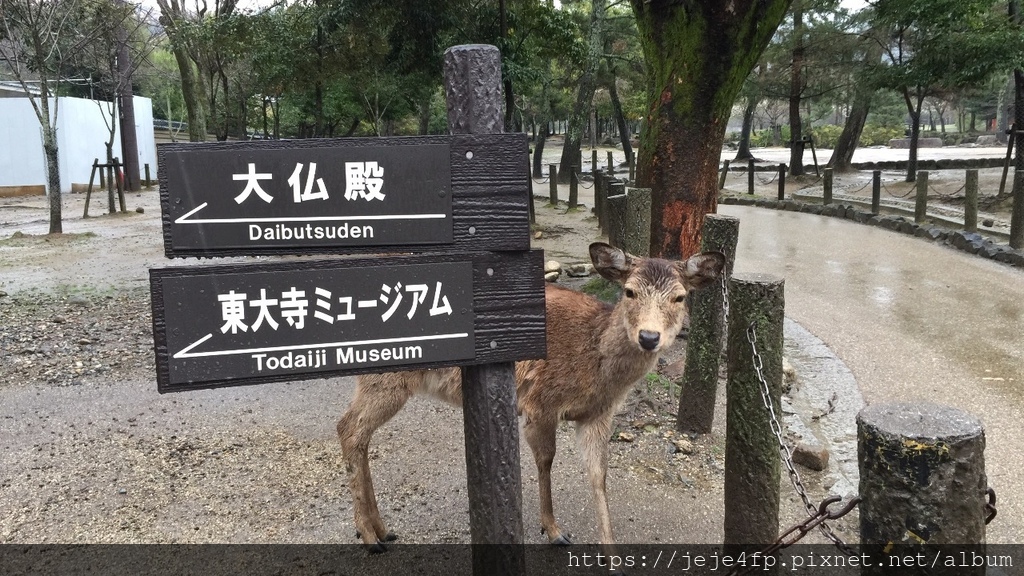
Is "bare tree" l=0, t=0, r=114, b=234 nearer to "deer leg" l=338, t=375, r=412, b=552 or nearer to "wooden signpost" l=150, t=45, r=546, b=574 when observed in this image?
"deer leg" l=338, t=375, r=412, b=552

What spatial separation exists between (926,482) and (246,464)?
369 centimetres

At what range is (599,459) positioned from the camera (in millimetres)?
3486

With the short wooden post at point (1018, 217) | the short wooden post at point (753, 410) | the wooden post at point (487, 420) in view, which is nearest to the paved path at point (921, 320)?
the short wooden post at point (1018, 217)

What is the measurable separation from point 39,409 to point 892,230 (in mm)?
12995

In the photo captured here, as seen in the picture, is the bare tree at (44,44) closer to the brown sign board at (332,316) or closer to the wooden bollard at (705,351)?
the wooden bollard at (705,351)

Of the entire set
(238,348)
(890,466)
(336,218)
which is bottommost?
(890,466)

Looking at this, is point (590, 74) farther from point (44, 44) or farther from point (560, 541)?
point (560, 541)

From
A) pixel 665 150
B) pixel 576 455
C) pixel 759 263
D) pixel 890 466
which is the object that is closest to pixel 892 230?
pixel 759 263

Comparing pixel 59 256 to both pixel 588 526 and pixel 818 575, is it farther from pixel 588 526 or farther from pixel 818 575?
pixel 818 575

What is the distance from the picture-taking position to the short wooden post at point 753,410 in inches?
114

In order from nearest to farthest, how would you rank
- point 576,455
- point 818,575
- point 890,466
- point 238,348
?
point 890,466
point 238,348
point 818,575
point 576,455

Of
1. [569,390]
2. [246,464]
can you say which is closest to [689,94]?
[569,390]

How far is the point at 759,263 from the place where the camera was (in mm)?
10383

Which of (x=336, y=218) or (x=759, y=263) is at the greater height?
(x=336, y=218)
